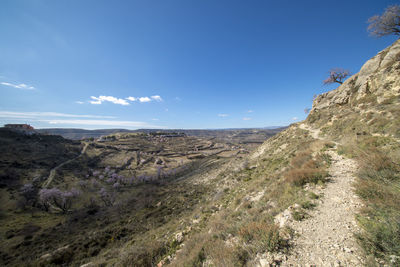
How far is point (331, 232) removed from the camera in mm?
3639

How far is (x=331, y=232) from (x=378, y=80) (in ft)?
71.2

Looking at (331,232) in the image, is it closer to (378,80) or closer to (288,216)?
(288,216)

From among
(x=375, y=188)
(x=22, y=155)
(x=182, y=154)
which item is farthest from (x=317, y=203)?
(x=182, y=154)

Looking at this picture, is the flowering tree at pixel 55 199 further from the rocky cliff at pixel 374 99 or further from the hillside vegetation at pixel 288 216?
the rocky cliff at pixel 374 99

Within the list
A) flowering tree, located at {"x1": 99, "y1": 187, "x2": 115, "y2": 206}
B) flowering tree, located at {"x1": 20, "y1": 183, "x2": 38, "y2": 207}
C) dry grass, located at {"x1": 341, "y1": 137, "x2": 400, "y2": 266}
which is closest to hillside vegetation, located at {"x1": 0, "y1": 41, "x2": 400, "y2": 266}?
dry grass, located at {"x1": 341, "y1": 137, "x2": 400, "y2": 266}

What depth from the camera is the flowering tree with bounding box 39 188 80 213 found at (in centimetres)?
2944

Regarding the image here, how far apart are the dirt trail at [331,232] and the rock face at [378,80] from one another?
52.3 ft

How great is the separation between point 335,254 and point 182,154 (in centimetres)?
A: 9401

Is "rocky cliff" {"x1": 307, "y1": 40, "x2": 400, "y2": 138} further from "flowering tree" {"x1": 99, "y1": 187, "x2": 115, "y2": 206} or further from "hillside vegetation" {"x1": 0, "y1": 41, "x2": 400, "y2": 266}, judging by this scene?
"flowering tree" {"x1": 99, "y1": 187, "x2": 115, "y2": 206}

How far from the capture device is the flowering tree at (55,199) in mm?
29438

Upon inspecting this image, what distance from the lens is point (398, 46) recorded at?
14531 millimetres

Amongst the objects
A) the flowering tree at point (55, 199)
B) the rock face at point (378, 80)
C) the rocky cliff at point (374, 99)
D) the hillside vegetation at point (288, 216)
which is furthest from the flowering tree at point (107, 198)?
the rock face at point (378, 80)

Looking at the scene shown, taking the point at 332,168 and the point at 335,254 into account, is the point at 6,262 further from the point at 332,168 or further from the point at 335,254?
the point at 332,168

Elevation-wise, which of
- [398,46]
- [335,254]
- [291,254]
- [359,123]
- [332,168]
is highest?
[398,46]
